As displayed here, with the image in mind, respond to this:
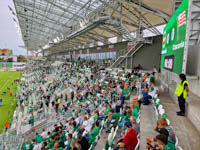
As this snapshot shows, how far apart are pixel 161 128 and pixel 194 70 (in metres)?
3.09

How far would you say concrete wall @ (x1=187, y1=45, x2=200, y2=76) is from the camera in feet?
14.3

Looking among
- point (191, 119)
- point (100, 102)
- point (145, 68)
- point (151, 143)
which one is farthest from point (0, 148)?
point (145, 68)

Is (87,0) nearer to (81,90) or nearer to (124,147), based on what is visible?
(81,90)

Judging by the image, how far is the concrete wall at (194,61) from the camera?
4345 millimetres

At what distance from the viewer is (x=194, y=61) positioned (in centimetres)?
461

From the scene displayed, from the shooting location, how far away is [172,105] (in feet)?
15.4

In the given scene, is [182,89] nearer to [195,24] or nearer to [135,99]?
[135,99]

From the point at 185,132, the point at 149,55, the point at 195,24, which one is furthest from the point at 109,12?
the point at 185,132

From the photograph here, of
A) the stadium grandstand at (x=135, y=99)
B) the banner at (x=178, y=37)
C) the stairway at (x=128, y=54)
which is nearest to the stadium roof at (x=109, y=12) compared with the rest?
the stadium grandstand at (x=135, y=99)

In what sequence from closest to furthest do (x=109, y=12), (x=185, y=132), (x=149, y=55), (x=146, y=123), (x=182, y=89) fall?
(x=185, y=132)
(x=182, y=89)
(x=146, y=123)
(x=109, y=12)
(x=149, y=55)

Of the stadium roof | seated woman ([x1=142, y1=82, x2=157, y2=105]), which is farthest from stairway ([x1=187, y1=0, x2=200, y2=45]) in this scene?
seated woman ([x1=142, y1=82, x2=157, y2=105])

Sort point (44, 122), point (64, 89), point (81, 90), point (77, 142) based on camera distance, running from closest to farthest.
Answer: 1. point (77, 142)
2. point (44, 122)
3. point (81, 90)
4. point (64, 89)

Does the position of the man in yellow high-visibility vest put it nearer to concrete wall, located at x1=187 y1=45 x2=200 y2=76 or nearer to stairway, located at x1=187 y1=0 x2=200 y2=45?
concrete wall, located at x1=187 y1=45 x2=200 y2=76

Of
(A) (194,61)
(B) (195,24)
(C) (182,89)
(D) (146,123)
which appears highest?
(B) (195,24)
